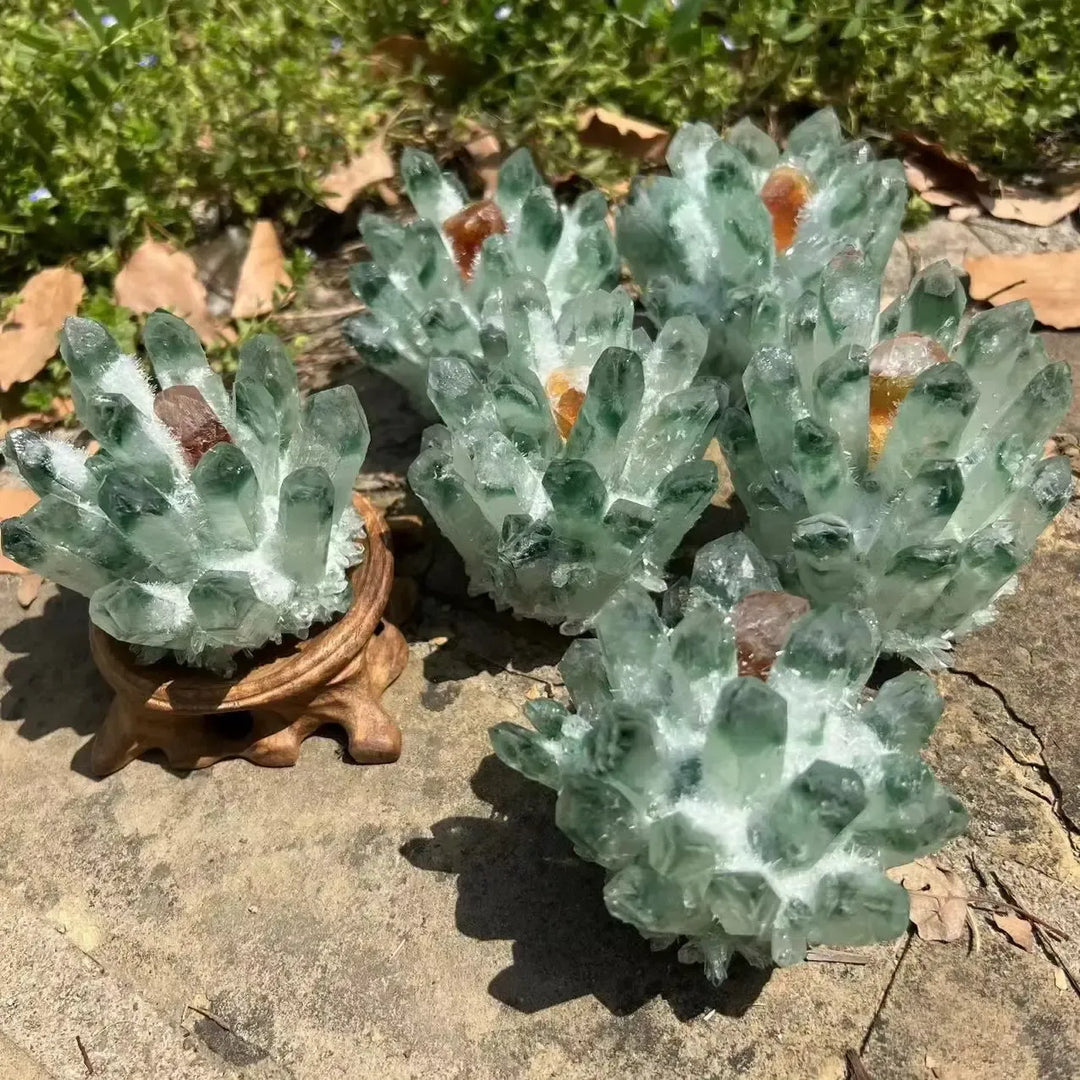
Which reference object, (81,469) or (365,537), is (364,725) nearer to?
(365,537)

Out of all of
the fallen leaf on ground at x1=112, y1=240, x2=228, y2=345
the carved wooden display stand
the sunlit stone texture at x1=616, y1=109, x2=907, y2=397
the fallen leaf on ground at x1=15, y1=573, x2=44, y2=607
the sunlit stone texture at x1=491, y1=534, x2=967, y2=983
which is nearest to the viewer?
the sunlit stone texture at x1=491, y1=534, x2=967, y2=983

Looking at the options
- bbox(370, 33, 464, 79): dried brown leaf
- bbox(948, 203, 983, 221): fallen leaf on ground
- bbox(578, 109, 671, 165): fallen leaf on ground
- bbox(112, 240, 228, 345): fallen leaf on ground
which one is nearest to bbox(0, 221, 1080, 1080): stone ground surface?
bbox(112, 240, 228, 345): fallen leaf on ground

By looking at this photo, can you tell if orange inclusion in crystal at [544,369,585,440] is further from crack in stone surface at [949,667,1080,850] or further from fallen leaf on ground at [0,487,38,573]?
fallen leaf on ground at [0,487,38,573]

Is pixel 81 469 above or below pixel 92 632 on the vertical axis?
above

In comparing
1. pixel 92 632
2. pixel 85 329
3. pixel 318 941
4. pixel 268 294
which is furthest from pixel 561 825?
pixel 268 294

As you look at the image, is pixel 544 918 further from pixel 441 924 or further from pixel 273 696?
pixel 273 696

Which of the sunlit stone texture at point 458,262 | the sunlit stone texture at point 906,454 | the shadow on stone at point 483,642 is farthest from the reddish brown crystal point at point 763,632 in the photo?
the sunlit stone texture at point 458,262

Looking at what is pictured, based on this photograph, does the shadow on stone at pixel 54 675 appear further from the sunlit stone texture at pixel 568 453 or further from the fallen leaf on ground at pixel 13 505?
the sunlit stone texture at pixel 568 453
